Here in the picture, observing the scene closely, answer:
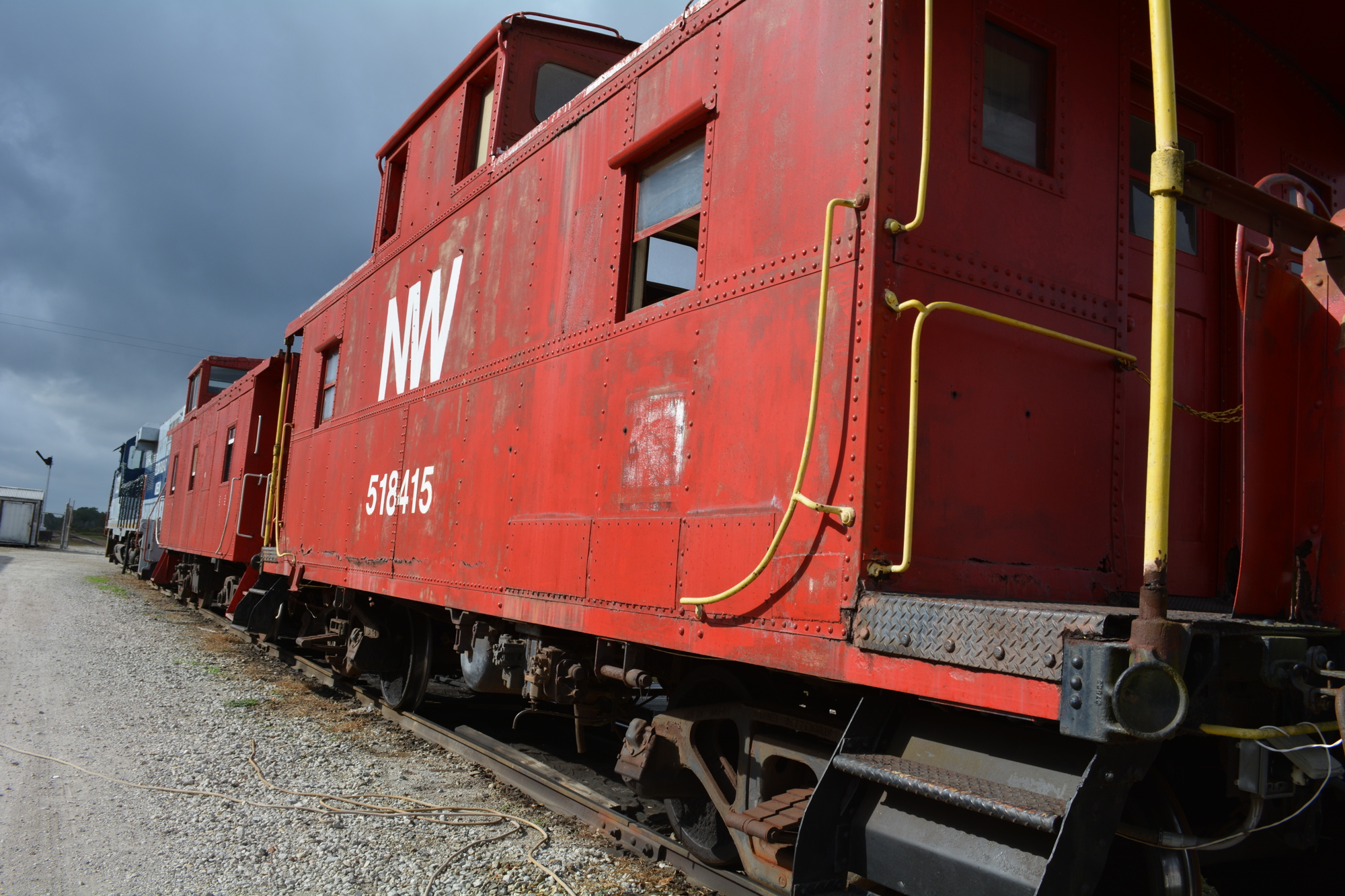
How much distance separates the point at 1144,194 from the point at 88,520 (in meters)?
103

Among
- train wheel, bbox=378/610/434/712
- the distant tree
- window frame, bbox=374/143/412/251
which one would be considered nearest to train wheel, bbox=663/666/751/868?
train wheel, bbox=378/610/434/712

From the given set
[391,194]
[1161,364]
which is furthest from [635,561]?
[391,194]

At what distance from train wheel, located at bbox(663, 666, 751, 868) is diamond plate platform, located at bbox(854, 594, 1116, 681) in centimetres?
122

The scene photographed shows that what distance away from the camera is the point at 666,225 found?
4094 millimetres

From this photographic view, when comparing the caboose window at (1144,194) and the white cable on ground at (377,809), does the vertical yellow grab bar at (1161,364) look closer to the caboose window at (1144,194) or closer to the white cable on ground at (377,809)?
the caboose window at (1144,194)

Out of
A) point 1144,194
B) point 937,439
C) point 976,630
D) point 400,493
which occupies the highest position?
point 1144,194

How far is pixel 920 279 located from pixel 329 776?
4.58 metres

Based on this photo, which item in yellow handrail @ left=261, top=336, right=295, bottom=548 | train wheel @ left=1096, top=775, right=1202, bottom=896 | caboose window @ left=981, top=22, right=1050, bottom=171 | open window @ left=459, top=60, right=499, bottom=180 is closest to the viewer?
train wheel @ left=1096, top=775, right=1202, bottom=896

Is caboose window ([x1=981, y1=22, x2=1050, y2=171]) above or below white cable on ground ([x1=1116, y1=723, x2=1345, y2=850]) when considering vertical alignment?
above

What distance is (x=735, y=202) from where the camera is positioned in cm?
362

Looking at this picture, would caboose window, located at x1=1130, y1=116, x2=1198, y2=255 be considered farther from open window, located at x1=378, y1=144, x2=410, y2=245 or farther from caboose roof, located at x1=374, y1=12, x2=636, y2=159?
open window, located at x1=378, y1=144, x2=410, y2=245

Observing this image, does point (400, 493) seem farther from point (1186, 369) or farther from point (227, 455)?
point (227, 455)

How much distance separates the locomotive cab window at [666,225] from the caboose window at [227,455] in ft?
36.7

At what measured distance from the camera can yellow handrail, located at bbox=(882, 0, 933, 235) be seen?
9.48ft
